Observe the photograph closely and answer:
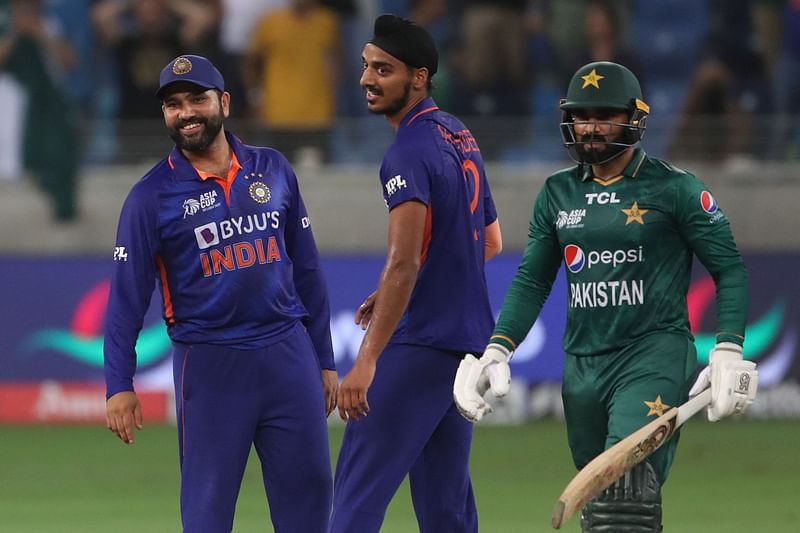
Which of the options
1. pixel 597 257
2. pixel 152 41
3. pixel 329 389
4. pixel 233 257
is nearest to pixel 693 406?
pixel 597 257

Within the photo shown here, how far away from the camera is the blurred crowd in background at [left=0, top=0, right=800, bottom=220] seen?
14.5m

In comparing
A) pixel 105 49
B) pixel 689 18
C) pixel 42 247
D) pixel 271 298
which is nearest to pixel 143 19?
pixel 105 49

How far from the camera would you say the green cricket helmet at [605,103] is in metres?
6.00

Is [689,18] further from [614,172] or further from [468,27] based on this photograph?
[614,172]

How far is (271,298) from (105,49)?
9382mm

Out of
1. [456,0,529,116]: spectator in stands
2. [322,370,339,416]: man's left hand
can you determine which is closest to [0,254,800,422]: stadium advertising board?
[456,0,529,116]: spectator in stands

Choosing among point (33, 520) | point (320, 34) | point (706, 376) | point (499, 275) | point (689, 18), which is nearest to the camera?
point (706, 376)

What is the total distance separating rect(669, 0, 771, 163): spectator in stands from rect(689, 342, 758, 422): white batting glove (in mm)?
9076

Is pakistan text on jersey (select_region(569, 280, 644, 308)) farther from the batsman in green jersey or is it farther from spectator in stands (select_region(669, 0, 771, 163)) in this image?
spectator in stands (select_region(669, 0, 771, 163))

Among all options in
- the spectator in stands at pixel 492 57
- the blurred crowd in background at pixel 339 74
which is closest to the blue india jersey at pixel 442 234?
the blurred crowd in background at pixel 339 74

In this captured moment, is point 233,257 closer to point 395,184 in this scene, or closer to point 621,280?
point 395,184

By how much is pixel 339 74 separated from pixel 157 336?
3.07m

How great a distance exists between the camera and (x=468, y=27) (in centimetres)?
1482

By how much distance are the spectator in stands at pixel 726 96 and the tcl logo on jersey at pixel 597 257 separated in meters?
8.75
